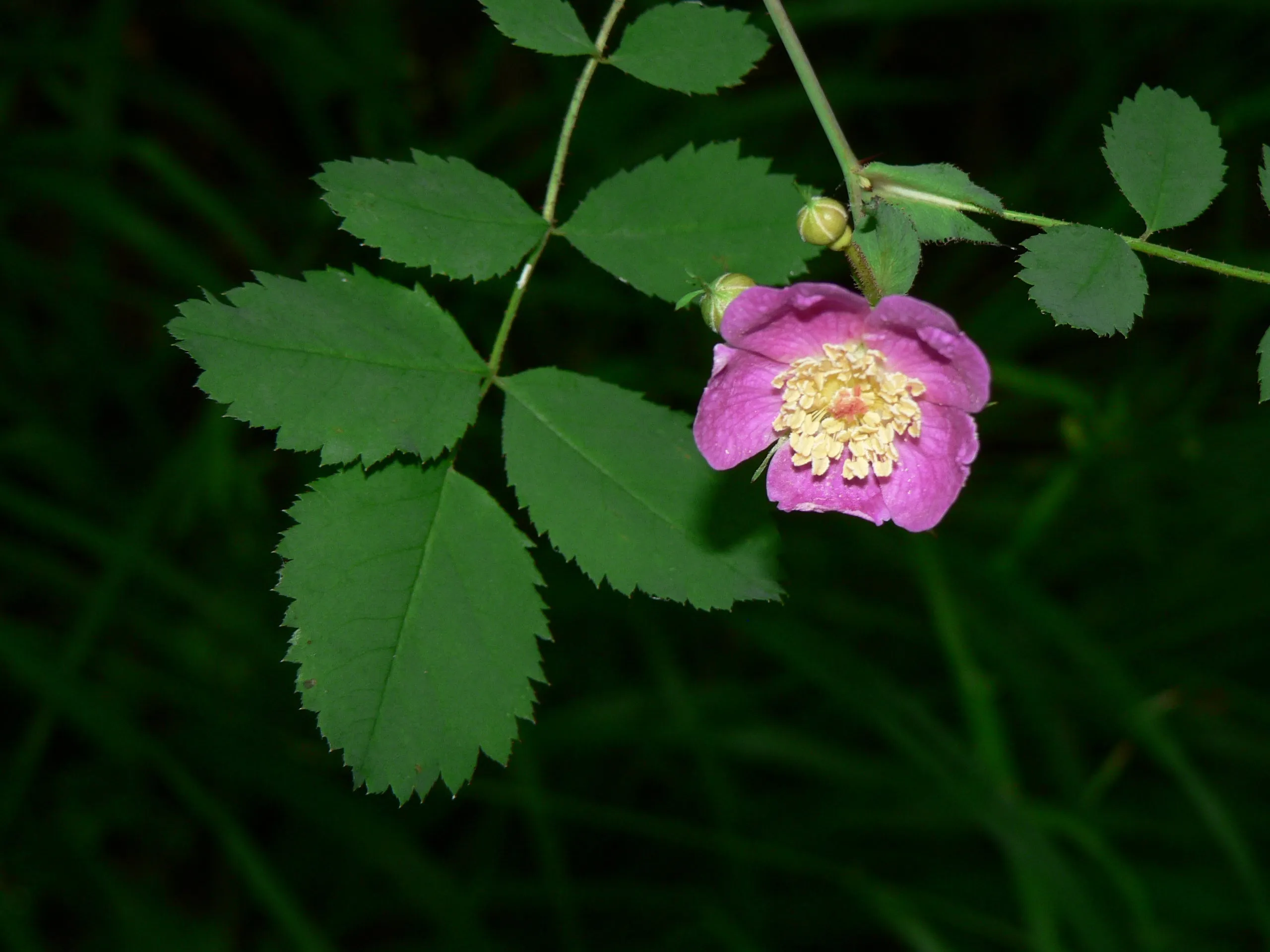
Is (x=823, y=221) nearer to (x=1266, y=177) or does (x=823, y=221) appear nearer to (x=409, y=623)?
(x=1266, y=177)

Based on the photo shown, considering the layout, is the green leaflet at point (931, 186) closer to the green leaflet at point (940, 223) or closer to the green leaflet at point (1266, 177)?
the green leaflet at point (940, 223)

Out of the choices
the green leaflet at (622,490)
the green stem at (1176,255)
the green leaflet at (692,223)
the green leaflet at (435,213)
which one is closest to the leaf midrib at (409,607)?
the green leaflet at (622,490)

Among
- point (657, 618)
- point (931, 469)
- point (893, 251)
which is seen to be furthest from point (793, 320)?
point (657, 618)

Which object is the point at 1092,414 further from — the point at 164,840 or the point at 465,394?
the point at 164,840

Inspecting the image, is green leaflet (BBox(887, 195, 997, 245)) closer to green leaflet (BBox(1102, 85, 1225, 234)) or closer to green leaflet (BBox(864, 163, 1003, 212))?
green leaflet (BBox(864, 163, 1003, 212))

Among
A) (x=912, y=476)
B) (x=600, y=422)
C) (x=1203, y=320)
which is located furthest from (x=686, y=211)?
(x=1203, y=320)

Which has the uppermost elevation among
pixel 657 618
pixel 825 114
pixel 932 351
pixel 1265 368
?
pixel 825 114
